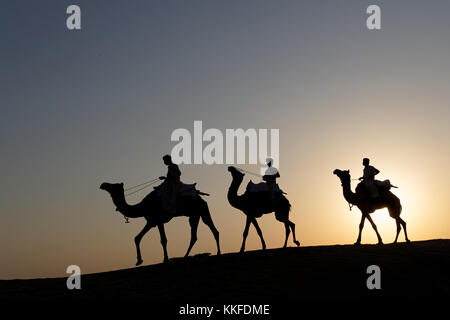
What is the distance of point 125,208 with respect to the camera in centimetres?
2148

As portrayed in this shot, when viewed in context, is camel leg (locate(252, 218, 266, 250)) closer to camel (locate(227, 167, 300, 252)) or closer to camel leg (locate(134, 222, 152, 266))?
camel (locate(227, 167, 300, 252))

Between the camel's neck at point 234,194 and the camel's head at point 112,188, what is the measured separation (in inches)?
154

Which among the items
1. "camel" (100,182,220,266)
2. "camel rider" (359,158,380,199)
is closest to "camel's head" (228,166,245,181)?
"camel" (100,182,220,266)

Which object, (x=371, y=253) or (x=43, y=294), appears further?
(x=371, y=253)

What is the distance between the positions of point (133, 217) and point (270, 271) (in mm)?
5443

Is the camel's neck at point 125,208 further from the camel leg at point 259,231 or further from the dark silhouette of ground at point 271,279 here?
the camel leg at point 259,231

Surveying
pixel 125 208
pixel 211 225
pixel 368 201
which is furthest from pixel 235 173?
pixel 368 201

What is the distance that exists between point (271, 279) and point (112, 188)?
6.74 m

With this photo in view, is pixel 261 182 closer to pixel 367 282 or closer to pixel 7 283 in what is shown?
pixel 367 282

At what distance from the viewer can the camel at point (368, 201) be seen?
2308 cm
